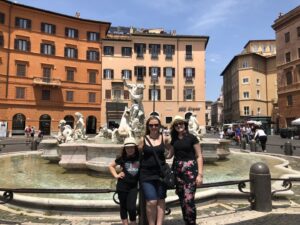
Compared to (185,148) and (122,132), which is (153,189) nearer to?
(185,148)

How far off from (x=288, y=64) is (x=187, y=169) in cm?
4644

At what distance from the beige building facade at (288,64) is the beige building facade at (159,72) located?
11347mm

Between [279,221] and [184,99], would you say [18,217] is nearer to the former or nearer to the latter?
[279,221]

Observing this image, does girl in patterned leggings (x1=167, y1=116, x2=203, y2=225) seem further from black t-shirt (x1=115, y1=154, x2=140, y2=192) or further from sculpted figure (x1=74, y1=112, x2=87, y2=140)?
sculpted figure (x1=74, y1=112, x2=87, y2=140)

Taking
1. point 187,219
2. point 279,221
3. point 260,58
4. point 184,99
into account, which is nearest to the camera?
point 187,219

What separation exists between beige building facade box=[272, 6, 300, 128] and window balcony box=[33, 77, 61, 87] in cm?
3273

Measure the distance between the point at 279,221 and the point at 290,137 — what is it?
35.1 m

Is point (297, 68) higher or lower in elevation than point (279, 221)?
higher

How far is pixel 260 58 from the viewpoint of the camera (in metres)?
65.8

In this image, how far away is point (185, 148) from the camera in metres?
4.23

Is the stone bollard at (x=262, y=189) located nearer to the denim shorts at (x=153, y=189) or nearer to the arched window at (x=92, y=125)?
the denim shorts at (x=153, y=189)

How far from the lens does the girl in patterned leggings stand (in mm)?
4191

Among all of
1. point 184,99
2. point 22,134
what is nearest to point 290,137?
point 184,99

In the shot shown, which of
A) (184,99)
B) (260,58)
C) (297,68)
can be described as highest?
(260,58)
